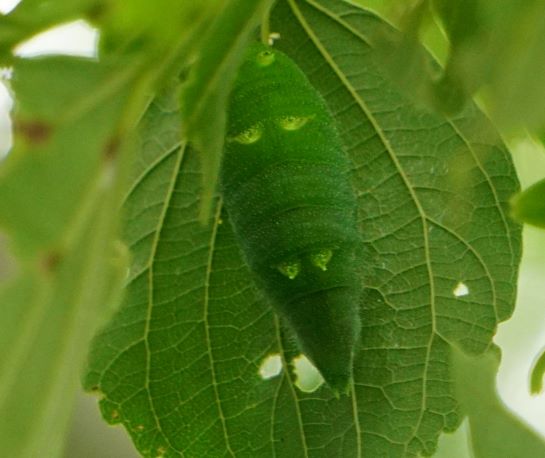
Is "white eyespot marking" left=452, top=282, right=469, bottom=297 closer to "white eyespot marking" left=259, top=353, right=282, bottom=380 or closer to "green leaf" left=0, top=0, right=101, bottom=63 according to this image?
"white eyespot marking" left=259, top=353, right=282, bottom=380

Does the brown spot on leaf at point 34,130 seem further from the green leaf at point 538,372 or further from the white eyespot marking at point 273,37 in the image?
the white eyespot marking at point 273,37

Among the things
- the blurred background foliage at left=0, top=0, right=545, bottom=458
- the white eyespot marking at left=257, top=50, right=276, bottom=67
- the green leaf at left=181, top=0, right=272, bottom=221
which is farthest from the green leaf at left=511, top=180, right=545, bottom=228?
the white eyespot marking at left=257, top=50, right=276, bottom=67

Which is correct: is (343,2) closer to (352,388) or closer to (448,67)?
(352,388)

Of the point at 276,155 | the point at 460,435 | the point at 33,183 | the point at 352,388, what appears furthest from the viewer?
the point at 460,435

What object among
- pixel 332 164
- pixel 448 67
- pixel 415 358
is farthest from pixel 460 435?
pixel 448 67

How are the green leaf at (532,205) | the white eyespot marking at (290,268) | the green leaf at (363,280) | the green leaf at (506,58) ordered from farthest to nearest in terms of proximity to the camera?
the green leaf at (363,280)
the white eyespot marking at (290,268)
the green leaf at (532,205)
the green leaf at (506,58)

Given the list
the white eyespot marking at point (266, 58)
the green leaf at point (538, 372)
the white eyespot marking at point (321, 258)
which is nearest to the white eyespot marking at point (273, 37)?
the white eyespot marking at point (266, 58)

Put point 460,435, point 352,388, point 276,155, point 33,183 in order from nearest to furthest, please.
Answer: point 33,183
point 276,155
point 352,388
point 460,435
